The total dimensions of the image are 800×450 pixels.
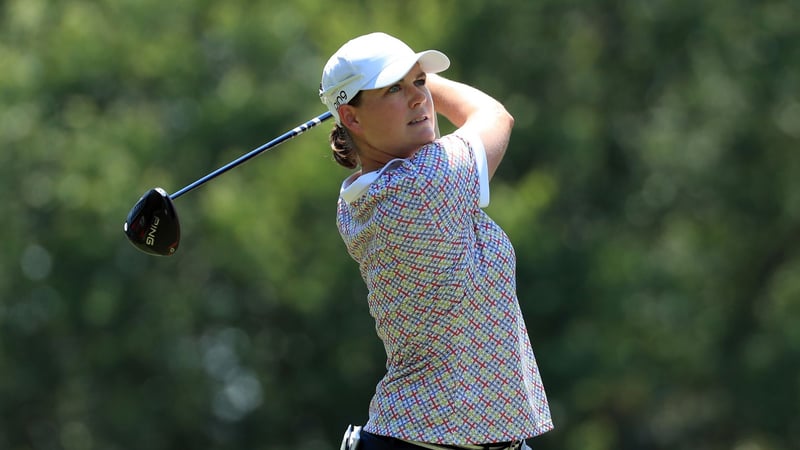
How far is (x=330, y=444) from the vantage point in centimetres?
1526

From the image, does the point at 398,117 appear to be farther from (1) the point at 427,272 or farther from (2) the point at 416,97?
(1) the point at 427,272

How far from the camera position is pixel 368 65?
3.25 m

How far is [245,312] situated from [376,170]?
42.7 feet

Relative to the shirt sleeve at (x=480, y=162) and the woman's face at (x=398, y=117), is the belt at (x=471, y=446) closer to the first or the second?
the shirt sleeve at (x=480, y=162)

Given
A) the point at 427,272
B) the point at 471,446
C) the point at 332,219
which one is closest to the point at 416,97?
the point at 427,272

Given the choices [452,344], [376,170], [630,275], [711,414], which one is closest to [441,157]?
[376,170]

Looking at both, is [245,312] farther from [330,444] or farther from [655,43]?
[655,43]

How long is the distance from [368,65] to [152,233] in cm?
77

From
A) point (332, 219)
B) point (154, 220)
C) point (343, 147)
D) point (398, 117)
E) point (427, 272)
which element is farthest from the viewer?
point (332, 219)

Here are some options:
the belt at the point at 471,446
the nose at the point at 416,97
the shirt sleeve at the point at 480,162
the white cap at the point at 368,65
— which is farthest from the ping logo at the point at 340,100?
the belt at the point at 471,446

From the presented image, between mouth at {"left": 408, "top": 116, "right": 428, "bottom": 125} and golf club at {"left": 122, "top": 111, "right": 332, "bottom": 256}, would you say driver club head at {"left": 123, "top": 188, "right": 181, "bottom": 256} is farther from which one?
mouth at {"left": 408, "top": 116, "right": 428, "bottom": 125}

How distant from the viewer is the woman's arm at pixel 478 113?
3402 millimetres

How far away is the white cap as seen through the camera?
324 centimetres

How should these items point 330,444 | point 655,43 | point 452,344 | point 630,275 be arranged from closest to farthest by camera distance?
1. point 452,344
2. point 330,444
3. point 630,275
4. point 655,43
